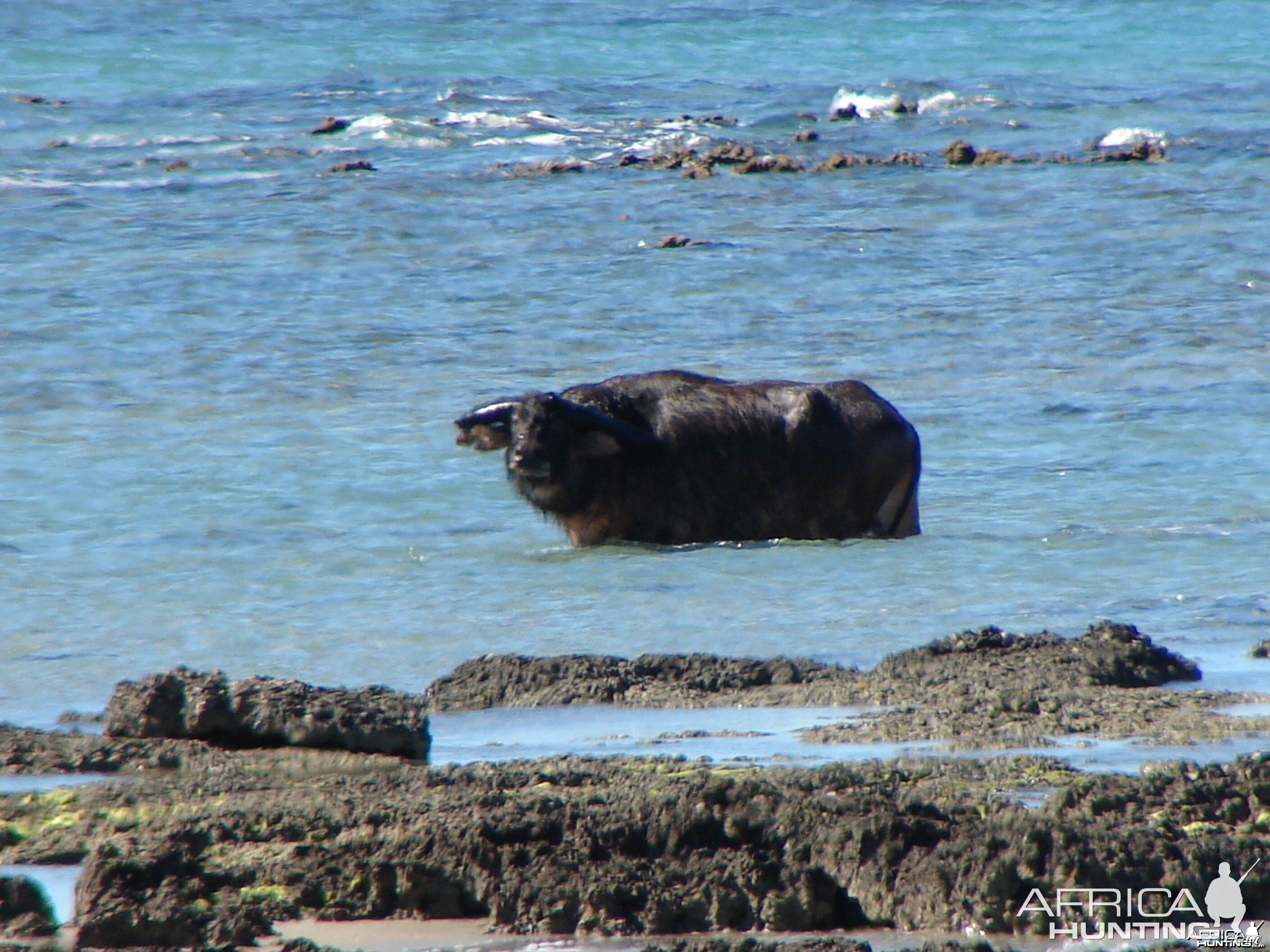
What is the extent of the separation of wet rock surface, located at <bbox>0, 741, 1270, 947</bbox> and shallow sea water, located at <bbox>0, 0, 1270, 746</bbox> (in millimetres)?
2243

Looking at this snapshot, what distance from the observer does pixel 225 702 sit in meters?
5.94

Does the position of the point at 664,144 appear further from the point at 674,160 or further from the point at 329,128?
the point at 329,128

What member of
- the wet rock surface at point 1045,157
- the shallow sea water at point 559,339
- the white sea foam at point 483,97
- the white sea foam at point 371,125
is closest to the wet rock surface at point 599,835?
the shallow sea water at point 559,339

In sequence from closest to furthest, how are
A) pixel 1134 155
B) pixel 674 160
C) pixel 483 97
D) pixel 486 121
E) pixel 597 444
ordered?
pixel 597 444, pixel 674 160, pixel 1134 155, pixel 486 121, pixel 483 97

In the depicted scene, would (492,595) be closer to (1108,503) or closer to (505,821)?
(1108,503)

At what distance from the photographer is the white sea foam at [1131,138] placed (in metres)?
27.1

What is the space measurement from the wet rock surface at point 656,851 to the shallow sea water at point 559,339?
88.3 inches

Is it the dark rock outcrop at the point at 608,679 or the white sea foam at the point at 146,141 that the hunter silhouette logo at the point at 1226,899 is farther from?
the white sea foam at the point at 146,141

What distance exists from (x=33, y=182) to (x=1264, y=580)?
1965 cm

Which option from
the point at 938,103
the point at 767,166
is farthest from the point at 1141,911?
the point at 938,103

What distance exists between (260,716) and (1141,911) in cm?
266

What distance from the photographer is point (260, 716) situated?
5.87 meters

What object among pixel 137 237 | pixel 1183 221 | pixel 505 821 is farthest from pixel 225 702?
pixel 1183 221

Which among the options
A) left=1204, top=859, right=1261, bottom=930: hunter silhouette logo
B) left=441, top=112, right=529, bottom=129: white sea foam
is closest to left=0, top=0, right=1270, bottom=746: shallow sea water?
left=441, top=112, right=529, bottom=129: white sea foam
